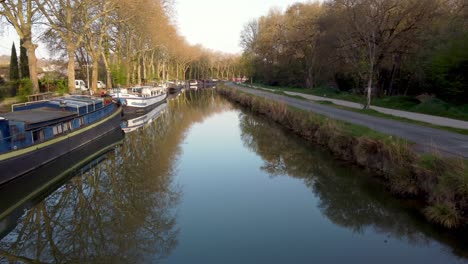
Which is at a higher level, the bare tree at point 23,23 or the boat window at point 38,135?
the bare tree at point 23,23

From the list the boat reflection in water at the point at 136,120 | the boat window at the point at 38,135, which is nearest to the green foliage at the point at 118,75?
the boat reflection in water at the point at 136,120

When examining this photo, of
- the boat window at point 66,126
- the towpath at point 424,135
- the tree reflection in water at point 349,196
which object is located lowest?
the tree reflection in water at point 349,196

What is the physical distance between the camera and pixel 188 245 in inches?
306

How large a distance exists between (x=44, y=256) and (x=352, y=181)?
906cm

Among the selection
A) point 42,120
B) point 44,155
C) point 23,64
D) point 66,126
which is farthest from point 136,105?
point 44,155

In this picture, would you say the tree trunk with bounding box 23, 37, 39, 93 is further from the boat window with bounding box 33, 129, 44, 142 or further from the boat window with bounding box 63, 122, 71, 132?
the boat window with bounding box 33, 129, 44, 142

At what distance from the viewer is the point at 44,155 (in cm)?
1352

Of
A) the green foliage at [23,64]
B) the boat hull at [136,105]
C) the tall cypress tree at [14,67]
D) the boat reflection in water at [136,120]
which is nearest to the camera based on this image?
the boat reflection in water at [136,120]

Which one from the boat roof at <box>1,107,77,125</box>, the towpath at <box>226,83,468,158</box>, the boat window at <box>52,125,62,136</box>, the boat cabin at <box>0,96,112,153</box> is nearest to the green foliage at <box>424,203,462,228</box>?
the towpath at <box>226,83,468,158</box>

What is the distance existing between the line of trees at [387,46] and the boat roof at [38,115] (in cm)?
1635

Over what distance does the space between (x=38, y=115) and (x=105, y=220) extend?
797cm

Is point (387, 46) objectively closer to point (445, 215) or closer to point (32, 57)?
point (445, 215)

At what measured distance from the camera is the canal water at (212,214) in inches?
291

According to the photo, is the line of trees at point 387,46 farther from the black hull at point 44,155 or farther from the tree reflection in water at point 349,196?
the black hull at point 44,155
